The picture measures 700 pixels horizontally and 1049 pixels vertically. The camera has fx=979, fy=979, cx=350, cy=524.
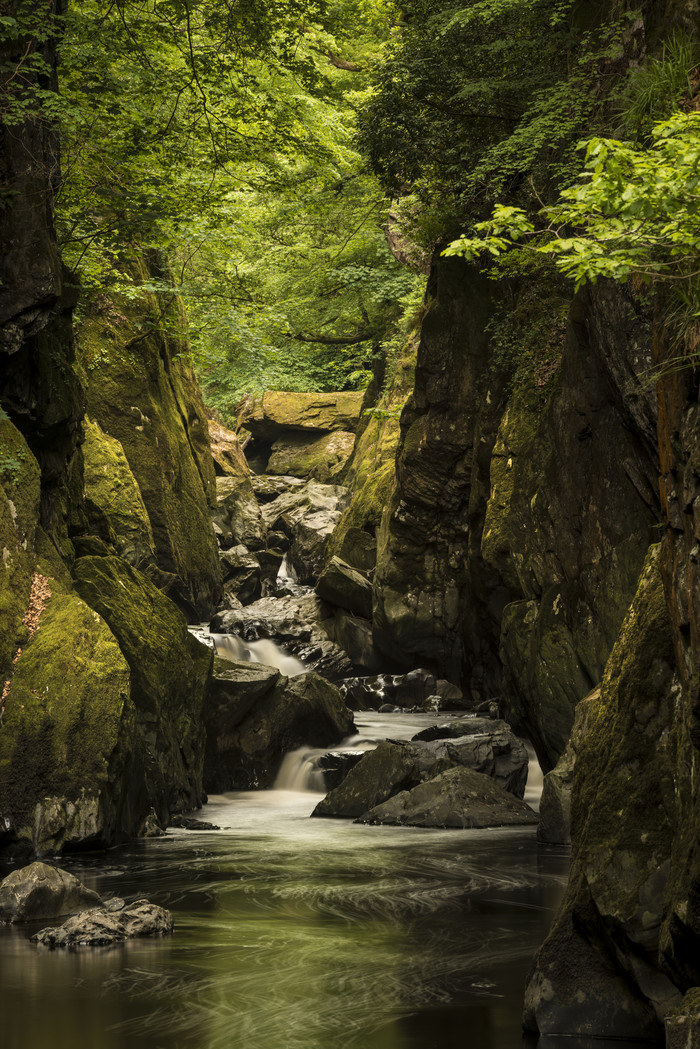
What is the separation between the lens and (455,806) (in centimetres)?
1249

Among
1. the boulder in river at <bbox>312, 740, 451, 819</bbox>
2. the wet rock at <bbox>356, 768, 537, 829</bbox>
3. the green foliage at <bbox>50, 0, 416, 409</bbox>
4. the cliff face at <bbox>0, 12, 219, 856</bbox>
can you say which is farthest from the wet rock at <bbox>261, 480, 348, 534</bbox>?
the wet rock at <bbox>356, 768, 537, 829</bbox>

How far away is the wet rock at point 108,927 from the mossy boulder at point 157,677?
159 inches

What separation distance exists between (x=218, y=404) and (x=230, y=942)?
29.0 metres

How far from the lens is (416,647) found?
69.2ft

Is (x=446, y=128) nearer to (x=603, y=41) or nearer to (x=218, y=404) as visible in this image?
(x=603, y=41)

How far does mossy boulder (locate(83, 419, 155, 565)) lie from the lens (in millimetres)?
18516

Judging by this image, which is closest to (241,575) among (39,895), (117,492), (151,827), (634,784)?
(117,492)

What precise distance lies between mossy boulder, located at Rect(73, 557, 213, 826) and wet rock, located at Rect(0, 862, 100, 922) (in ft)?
12.1

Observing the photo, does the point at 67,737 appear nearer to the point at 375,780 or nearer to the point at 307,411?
the point at 375,780

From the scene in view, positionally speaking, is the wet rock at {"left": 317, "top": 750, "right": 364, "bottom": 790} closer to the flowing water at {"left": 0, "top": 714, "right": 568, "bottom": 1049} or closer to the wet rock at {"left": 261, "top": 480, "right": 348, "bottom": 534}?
the flowing water at {"left": 0, "top": 714, "right": 568, "bottom": 1049}

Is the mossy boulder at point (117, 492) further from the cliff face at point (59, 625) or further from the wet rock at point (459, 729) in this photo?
the wet rock at point (459, 729)

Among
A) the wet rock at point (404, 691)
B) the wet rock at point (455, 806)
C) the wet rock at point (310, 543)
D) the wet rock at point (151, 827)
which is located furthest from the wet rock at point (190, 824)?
the wet rock at point (310, 543)

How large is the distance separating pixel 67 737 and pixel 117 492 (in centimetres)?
910

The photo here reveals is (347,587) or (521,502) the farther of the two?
(347,587)
